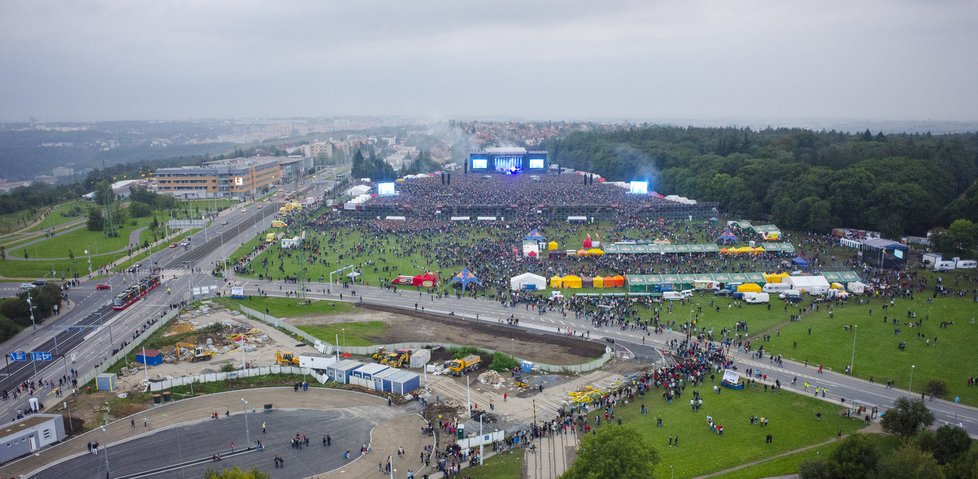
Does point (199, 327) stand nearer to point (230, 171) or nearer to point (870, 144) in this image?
point (230, 171)

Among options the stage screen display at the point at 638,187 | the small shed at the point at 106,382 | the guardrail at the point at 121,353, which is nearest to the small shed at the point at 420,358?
the small shed at the point at 106,382

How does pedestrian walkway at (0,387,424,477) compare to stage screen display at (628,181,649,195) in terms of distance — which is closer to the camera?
pedestrian walkway at (0,387,424,477)

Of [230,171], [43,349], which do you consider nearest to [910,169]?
[43,349]

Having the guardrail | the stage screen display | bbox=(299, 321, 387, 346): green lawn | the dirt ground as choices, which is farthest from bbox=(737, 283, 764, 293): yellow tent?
the stage screen display

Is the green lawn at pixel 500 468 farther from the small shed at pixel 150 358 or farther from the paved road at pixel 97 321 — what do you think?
the paved road at pixel 97 321

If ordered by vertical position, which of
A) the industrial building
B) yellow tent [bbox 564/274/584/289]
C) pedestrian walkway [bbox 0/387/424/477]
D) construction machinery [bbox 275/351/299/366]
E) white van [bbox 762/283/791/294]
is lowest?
pedestrian walkway [bbox 0/387/424/477]

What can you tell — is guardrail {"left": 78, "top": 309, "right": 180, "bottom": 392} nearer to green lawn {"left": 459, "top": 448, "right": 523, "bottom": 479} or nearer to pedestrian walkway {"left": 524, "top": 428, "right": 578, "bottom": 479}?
green lawn {"left": 459, "top": 448, "right": 523, "bottom": 479}

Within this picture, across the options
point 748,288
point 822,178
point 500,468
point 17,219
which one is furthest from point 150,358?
point 822,178
